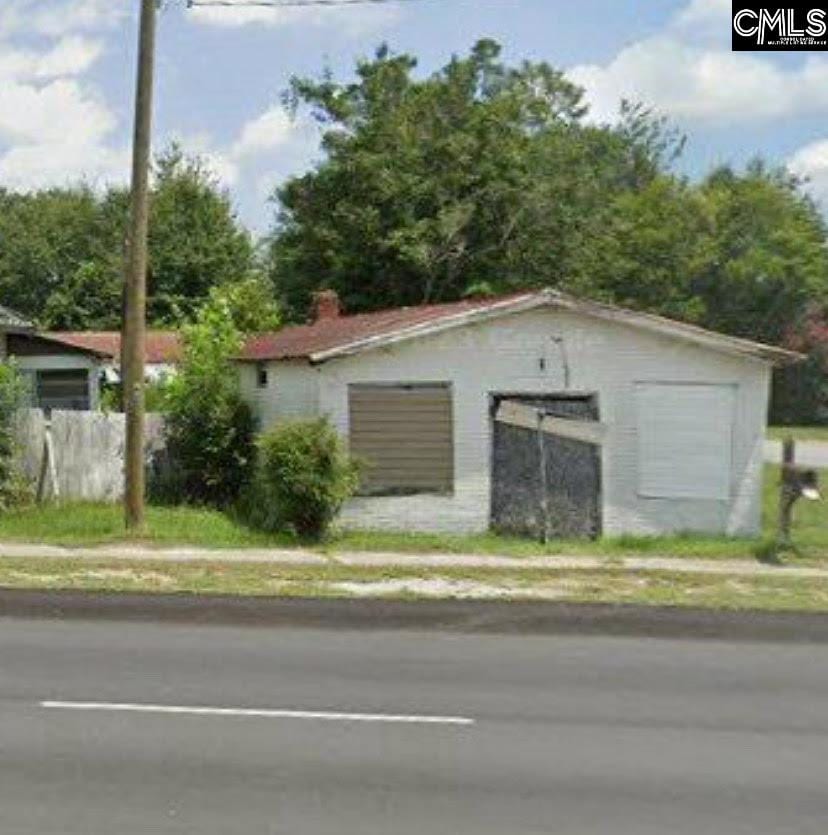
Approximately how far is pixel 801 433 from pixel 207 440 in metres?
36.4

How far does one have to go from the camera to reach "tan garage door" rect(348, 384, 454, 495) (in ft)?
62.1

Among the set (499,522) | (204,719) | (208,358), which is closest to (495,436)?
(499,522)

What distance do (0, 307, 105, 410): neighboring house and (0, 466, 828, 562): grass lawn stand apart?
1059cm

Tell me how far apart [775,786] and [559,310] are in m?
12.5

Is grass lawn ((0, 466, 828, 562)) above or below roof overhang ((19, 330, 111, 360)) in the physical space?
below

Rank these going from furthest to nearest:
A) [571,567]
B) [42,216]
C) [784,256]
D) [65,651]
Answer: [42,216] < [784,256] < [571,567] < [65,651]

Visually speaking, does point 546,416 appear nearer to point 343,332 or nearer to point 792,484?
point 343,332

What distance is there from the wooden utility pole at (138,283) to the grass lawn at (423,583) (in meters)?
2.33

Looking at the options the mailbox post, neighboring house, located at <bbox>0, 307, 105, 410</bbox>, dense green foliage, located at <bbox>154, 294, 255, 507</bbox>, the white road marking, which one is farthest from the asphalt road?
neighboring house, located at <bbox>0, 307, 105, 410</bbox>

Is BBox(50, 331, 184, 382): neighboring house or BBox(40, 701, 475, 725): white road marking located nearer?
BBox(40, 701, 475, 725): white road marking

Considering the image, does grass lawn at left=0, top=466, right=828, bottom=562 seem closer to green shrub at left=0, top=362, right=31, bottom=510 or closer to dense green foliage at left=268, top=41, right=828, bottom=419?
green shrub at left=0, top=362, right=31, bottom=510

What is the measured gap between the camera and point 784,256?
6125cm

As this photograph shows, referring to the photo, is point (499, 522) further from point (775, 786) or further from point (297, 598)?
point (775, 786)

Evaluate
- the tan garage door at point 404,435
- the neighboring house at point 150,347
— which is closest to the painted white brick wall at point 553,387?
the tan garage door at point 404,435
